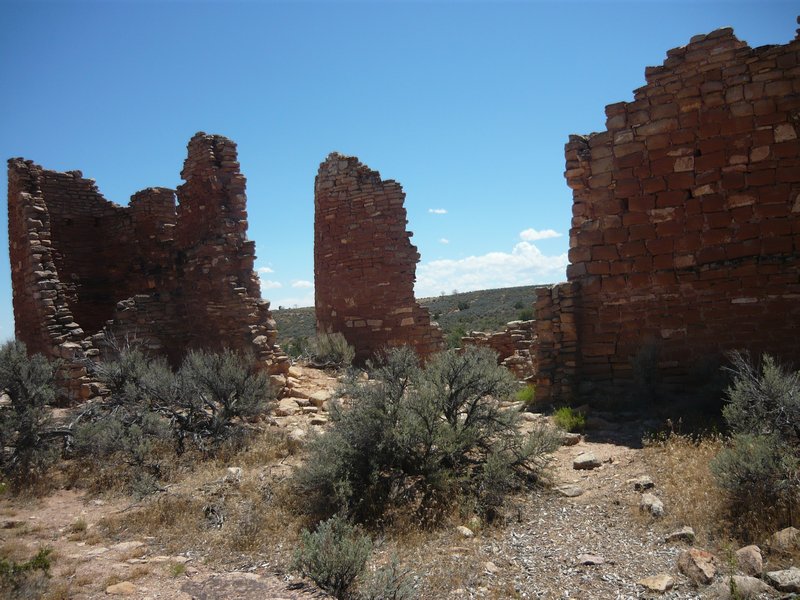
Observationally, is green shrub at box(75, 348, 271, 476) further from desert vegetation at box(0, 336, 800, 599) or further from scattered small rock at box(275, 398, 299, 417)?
scattered small rock at box(275, 398, 299, 417)

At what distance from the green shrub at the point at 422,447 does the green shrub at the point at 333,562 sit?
0.75m

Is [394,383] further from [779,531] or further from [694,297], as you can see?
[694,297]

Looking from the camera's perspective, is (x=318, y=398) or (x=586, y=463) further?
(x=318, y=398)

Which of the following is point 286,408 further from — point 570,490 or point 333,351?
point 570,490

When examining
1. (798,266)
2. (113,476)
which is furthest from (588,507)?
(113,476)

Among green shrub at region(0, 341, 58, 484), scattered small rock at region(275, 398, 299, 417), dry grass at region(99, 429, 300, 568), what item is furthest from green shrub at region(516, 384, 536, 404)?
green shrub at region(0, 341, 58, 484)

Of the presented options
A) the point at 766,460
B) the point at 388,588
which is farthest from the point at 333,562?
the point at 766,460

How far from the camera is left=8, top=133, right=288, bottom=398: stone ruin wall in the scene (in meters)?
9.49

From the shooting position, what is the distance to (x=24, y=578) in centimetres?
382

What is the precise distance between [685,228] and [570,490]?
13.7 ft

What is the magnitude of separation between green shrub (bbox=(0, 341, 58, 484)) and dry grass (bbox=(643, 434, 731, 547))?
6.28 m

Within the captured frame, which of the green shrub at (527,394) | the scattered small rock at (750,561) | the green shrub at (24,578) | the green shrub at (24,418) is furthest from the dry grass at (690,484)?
the green shrub at (24,418)

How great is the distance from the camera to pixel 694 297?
289 inches

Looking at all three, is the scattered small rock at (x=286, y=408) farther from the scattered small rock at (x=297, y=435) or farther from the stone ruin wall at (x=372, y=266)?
the stone ruin wall at (x=372, y=266)
